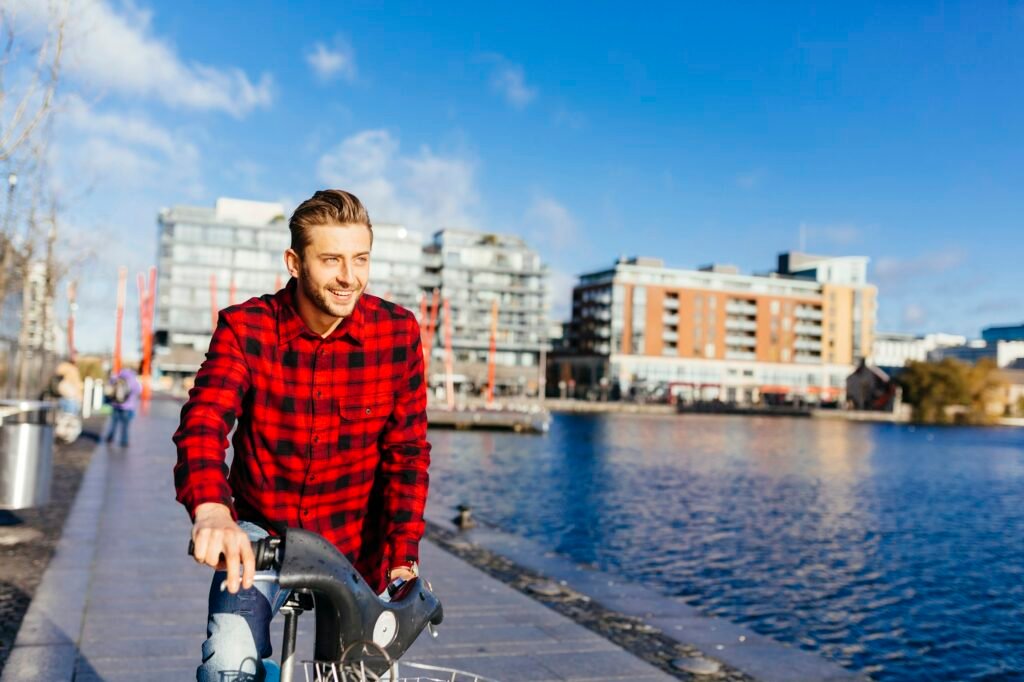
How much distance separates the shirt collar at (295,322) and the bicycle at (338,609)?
73 centimetres

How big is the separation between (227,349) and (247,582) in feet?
2.54

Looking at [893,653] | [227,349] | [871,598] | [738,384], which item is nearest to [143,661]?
[227,349]

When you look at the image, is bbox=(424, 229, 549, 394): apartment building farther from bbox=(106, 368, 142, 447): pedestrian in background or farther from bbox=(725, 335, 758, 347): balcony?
bbox=(106, 368, 142, 447): pedestrian in background

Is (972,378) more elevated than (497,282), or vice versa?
(497,282)

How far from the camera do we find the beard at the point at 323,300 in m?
2.49

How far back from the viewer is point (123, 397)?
19719mm

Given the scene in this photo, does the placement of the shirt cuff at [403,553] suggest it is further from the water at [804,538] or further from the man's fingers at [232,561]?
the water at [804,538]

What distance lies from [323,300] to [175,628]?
14.6 ft

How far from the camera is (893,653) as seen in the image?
955 cm

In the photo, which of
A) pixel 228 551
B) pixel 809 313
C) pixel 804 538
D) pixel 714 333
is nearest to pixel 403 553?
pixel 228 551

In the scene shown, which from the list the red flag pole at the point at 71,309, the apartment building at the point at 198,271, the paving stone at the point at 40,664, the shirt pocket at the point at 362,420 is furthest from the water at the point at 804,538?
the apartment building at the point at 198,271

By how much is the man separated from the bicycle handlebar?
32 cm

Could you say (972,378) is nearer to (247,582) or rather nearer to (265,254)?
(265,254)

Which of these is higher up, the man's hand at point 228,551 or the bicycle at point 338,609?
the man's hand at point 228,551
